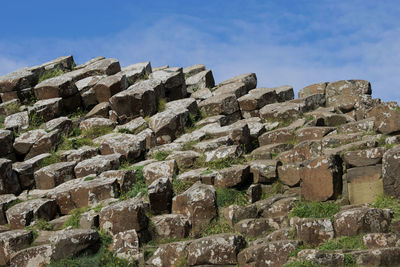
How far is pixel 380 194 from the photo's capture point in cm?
1461

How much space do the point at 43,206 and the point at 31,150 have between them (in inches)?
194

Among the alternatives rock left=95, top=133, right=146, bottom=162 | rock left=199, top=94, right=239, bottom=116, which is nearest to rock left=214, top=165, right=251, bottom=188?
rock left=95, top=133, right=146, bottom=162

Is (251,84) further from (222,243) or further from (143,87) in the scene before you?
(222,243)

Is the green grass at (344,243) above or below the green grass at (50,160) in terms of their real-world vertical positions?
below

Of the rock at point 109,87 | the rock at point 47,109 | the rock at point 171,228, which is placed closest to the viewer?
the rock at point 171,228

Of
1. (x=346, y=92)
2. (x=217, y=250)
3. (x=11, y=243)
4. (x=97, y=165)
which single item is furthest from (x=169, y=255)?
(x=346, y=92)

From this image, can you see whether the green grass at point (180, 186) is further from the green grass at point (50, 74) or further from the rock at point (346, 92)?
the green grass at point (50, 74)

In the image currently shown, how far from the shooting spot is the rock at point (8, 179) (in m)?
19.7

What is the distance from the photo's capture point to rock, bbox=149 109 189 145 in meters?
21.3

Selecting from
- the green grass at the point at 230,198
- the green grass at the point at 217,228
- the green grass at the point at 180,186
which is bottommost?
the green grass at the point at 217,228

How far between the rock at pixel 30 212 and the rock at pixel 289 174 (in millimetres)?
6785

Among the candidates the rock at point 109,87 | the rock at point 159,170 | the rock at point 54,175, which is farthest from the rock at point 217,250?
the rock at point 109,87

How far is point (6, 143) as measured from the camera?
72.2 ft

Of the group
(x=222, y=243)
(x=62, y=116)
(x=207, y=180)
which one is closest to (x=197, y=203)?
(x=207, y=180)
